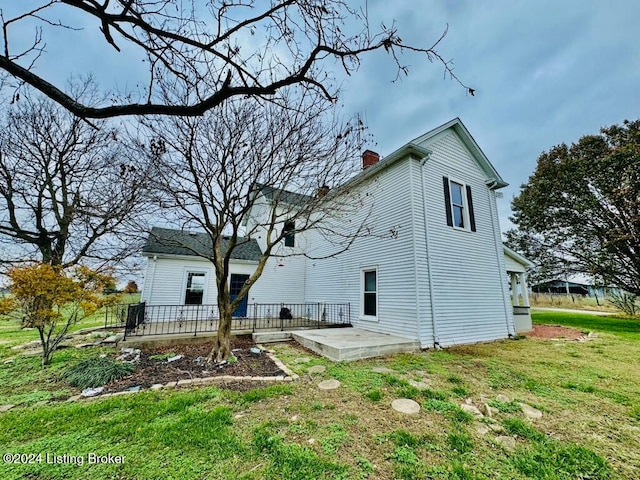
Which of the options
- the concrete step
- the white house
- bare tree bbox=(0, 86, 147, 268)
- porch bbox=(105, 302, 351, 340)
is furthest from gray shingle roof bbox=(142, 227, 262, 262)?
A: the concrete step

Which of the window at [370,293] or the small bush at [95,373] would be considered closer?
the small bush at [95,373]

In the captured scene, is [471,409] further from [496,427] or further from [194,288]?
[194,288]

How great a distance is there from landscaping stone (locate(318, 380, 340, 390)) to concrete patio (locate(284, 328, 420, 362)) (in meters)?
1.22

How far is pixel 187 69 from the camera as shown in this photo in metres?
2.82

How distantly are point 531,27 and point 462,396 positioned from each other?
5254 mm

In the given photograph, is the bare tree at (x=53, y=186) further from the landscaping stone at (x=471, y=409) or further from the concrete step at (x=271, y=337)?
the landscaping stone at (x=471, y=409)

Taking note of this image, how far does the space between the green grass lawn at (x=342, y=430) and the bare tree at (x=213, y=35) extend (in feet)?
10.6

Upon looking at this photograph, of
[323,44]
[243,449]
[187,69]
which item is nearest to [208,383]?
[243,449]

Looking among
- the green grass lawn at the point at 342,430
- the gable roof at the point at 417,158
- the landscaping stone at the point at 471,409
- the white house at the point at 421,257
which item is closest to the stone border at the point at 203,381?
the green grass lawn at the point at 342,430

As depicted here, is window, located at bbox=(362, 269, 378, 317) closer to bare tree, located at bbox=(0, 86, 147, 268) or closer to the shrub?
bare tree, located at bbox=(0, 86, 147, 268)

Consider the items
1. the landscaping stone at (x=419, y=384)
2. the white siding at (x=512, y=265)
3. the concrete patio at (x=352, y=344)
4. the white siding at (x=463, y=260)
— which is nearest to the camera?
the landscaping stone at (x=419, y=384)

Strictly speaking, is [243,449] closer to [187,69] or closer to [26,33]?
[187,69]

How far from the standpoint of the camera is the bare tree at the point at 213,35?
82.9 inches

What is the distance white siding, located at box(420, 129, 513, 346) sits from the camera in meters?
7.60
